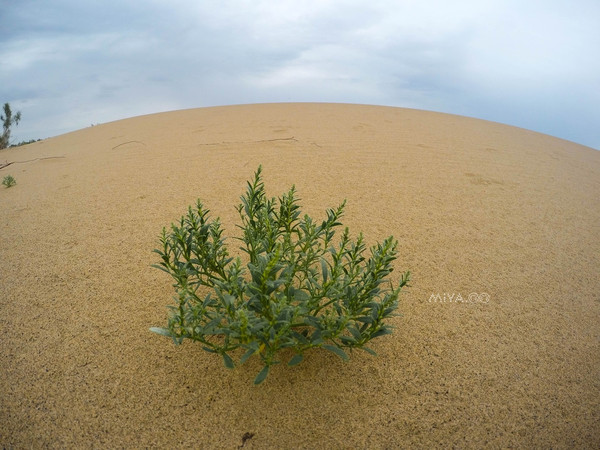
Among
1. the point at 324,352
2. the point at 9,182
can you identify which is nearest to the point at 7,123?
the point at 9,182

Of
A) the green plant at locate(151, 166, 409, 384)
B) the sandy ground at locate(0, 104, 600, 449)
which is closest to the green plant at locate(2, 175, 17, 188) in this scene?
the sandy ground at locate(0, 104, 600, 449)

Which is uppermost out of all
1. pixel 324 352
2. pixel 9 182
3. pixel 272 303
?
pixel 9 182

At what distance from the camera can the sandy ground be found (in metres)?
1.54

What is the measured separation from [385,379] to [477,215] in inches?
91.0

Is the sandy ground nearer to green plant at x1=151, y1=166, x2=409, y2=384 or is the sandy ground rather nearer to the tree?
green plant at x1=151, y1=166, x2=409, y2=384

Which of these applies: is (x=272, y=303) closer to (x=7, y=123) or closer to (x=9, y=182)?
(x=9, y=182)

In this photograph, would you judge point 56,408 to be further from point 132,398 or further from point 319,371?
point 319,371

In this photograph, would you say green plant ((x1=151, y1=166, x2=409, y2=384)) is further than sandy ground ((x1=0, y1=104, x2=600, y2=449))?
No

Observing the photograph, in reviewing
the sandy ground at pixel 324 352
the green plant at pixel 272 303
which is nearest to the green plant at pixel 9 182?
the sandy ground at pixel 324 352

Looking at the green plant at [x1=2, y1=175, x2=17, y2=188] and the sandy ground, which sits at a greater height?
Result: the green plant at [x1=2, y1=175, x2=17, y2=188]

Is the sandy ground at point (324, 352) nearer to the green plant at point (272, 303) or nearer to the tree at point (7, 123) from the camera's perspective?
the green plant at point (272, 303)

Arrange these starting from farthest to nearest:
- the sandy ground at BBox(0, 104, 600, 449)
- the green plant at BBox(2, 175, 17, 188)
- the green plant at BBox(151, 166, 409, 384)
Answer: the green plant at BBox(2, 175, 17, 188) → the sandy ground at BBox(0, 104, 600, 449) → the green plant at BBox(151, 166, 409, 384)

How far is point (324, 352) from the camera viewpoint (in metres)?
1.79

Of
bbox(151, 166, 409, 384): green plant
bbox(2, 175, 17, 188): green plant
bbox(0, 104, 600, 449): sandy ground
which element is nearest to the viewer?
bbox(151, 166, 409, 384): green plant
